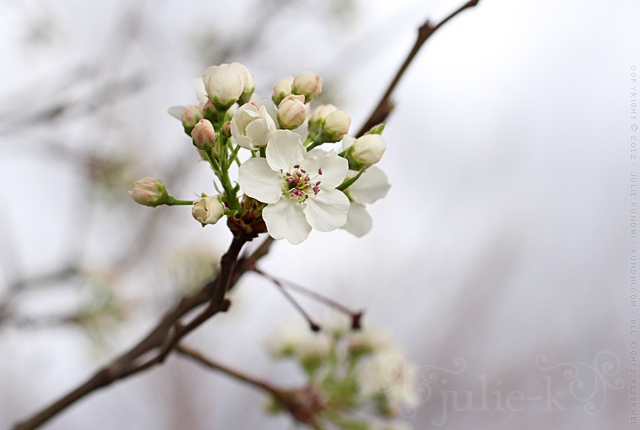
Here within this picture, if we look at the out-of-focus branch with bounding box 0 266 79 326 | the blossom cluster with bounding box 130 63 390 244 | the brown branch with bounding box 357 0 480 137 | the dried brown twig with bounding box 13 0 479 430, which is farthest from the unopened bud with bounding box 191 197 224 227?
the out-of-focus branch with bounding box 0 266 79 326

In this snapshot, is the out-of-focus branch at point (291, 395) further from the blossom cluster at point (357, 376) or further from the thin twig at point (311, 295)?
the thin twig at point (311, 295)

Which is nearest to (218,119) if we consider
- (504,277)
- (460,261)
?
(460,261)

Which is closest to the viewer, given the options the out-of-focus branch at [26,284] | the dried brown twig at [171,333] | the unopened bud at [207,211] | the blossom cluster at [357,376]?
the unopened bud at [207,211]

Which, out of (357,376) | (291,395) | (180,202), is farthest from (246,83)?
(357,376)

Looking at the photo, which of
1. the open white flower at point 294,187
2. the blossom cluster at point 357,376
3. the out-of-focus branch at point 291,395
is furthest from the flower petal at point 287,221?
the blossom cluster at point 357,376

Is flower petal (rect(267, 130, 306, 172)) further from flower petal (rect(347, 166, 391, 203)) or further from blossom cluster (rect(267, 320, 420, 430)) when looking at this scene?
blossom cluster (rect(267, 320, 420, 430))
